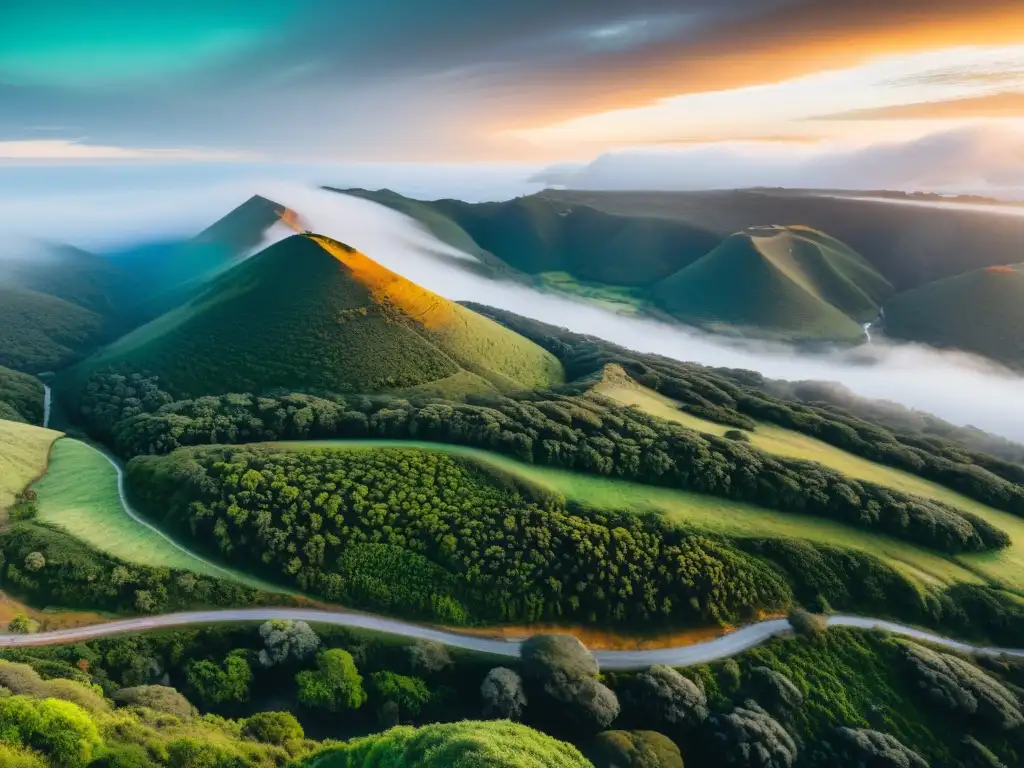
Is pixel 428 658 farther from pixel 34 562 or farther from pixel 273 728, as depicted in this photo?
pixel 34 562

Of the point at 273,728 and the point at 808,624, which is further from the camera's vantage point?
the point at 808,624

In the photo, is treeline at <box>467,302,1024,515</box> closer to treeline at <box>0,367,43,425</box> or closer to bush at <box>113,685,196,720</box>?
bush at <box>113,685,196,720</box>

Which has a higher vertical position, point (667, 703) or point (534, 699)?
point (667, 703)

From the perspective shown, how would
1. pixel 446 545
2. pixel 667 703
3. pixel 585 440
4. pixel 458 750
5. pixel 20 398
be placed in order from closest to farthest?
pixel 458 750 < pixel 667 703 < pixel 446 545 < pixel 585 440 < pixel 20 398

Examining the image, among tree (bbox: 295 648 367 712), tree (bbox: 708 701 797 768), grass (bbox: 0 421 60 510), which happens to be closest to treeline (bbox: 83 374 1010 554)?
grass (bbox: 0 421 60 510)

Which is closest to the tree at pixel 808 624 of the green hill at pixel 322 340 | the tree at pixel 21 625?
the green hill at pixel 322 340

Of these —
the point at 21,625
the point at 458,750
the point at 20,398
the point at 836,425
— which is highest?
the point at 836,425

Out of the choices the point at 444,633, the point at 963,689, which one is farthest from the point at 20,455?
the point at 963,689
